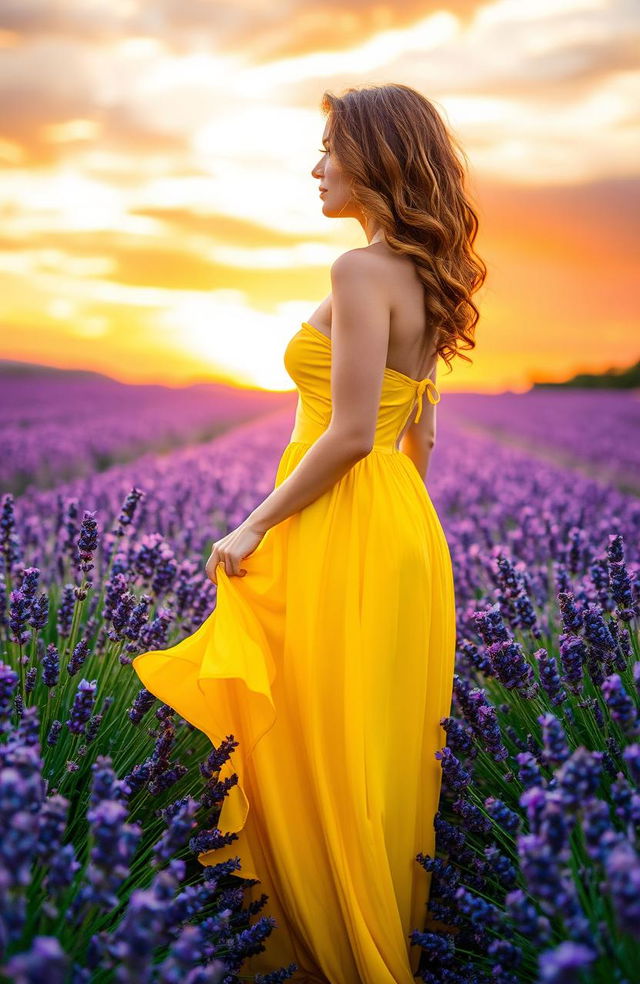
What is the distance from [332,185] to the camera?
196cm

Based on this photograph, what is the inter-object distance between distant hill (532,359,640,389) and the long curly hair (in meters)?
47.5

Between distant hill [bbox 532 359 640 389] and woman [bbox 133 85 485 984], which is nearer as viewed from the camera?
woman [bbox 133 85 485 984]

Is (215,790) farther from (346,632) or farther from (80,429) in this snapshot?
(80,429)

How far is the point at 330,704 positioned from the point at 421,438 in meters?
0.86

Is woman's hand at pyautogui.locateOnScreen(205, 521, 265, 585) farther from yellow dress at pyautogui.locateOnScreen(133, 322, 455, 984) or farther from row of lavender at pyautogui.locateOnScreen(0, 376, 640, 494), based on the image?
row of lavender at pyautogui.locateOnScreen(0, 376, 640, 494)

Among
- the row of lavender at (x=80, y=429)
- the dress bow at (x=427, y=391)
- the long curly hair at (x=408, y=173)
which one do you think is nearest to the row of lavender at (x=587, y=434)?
the row of lavender at (x=80, y=429)

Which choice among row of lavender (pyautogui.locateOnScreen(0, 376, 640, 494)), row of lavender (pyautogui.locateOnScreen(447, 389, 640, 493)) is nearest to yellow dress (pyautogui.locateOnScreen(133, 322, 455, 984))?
row of lavender (pyautogui.locateOnScreen(0, 376, 640, 494))

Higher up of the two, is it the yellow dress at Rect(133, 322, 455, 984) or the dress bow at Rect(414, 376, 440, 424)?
the dress bow at Rect(414, 376, 440, 424)

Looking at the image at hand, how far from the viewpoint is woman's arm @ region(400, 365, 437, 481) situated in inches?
92.4

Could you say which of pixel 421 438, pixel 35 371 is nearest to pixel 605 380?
pixel 35 371

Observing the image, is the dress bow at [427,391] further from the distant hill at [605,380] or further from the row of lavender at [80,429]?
the distant hill at [605,380]

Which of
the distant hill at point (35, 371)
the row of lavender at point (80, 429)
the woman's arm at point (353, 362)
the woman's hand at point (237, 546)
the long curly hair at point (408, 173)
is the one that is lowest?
the woman's hand at point (237, 546)

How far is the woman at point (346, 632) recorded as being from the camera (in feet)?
6.04

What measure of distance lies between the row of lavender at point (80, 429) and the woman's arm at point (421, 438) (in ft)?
22.0
